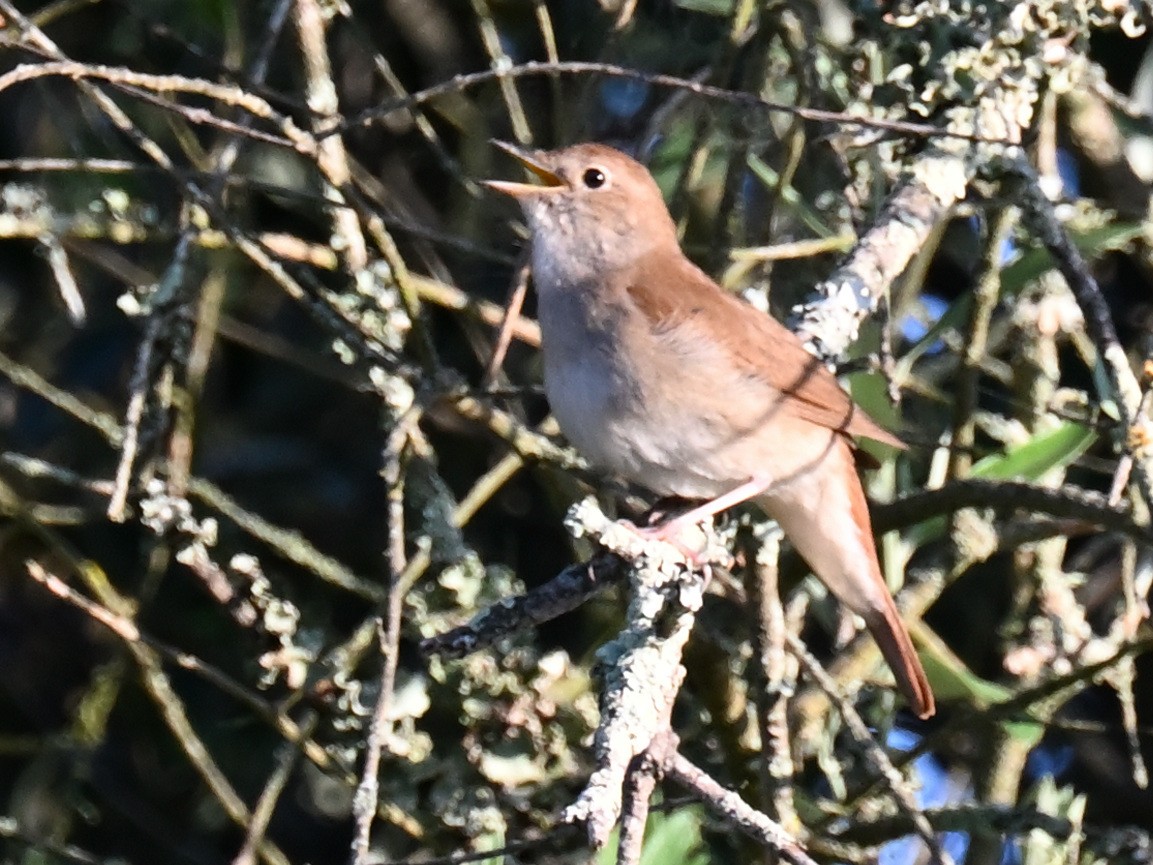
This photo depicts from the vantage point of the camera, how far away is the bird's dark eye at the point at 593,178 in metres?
4.03

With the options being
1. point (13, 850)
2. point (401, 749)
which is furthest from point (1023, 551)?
point (13, 850)

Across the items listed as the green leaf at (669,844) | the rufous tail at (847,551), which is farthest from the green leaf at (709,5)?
the green leaf at (669,844)

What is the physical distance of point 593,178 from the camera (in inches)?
159

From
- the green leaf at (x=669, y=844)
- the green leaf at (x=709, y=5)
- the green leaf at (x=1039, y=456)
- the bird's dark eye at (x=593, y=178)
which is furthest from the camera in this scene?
the green leaf at (x=709, y=5)

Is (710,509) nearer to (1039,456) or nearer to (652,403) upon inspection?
(652,403)

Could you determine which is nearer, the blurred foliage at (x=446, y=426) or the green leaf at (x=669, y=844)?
the green leaf at (x=669, y=844)

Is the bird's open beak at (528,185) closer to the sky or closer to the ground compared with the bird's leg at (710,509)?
closer to the sky

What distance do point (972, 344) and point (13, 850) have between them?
9.06ft

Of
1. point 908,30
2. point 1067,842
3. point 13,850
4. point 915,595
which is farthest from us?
point 13,850

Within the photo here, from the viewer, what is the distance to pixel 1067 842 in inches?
137

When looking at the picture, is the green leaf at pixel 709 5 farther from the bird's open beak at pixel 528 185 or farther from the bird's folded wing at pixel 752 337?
the bird's folded wing at pixel 752 337

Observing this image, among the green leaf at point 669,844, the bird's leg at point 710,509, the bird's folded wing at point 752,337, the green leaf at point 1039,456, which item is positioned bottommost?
the green leaf at point 669,844

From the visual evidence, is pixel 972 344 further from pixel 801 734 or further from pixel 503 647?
pixel 503 647

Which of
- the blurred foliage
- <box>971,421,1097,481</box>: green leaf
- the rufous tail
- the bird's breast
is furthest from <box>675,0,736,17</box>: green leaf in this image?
<box>971,421,1097,481</box>: green leaf
